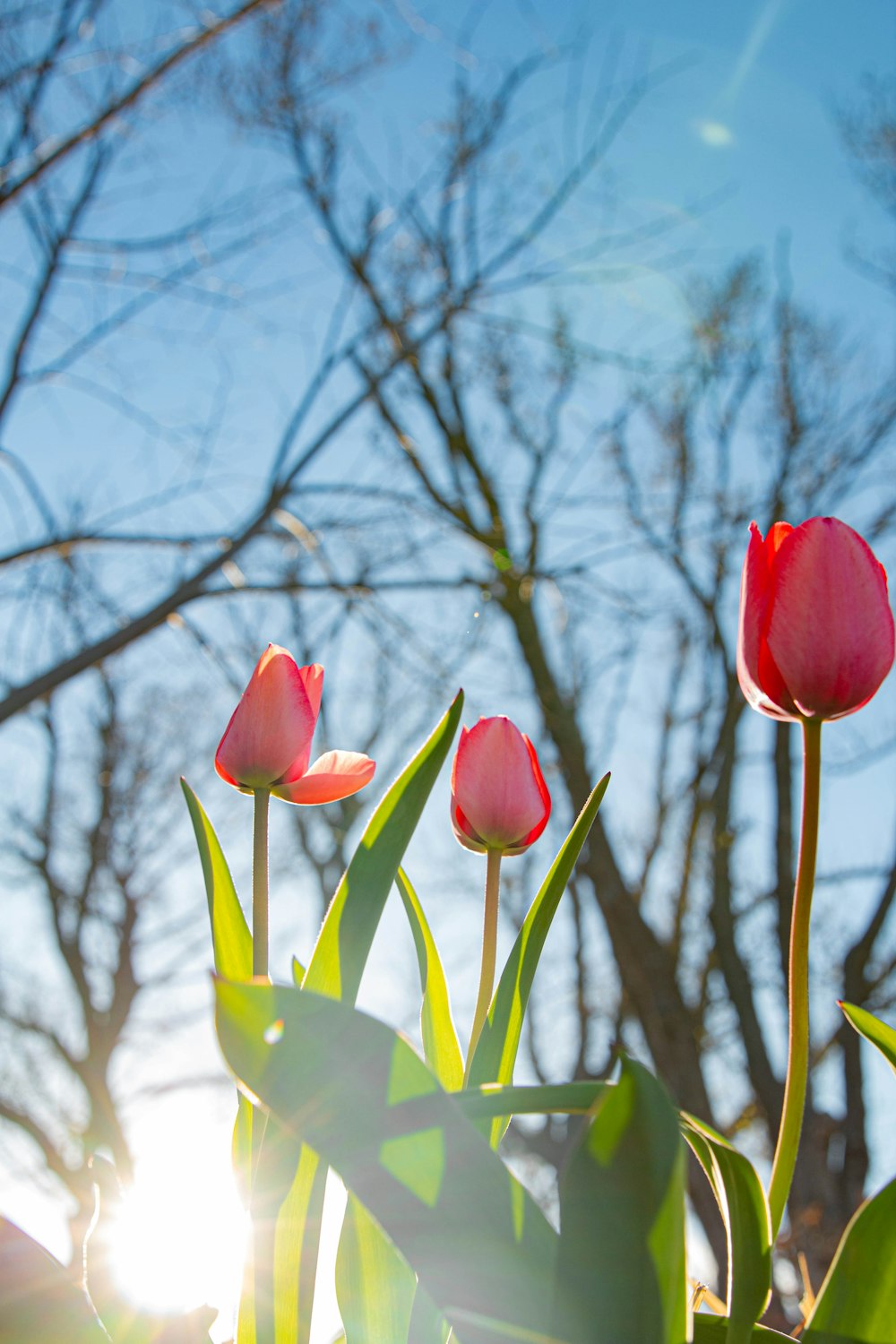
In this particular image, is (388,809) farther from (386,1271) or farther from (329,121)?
(329,121)

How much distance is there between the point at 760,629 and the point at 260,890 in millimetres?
245

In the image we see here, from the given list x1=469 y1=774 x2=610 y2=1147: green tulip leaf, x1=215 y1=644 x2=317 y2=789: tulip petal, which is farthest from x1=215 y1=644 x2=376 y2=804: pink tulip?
x1=469 y1=774 x2=610 y2=1147: green tulip leaf

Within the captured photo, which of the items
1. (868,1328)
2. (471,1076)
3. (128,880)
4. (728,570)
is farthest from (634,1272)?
(128,880)

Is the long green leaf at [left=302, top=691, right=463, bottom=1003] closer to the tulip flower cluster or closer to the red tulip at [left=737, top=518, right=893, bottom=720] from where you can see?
the tulip flower cluster

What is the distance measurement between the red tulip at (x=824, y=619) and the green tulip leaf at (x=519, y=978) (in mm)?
105

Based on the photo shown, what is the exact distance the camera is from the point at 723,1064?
521 cm

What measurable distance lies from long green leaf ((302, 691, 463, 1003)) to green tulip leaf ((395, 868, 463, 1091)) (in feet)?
0.36

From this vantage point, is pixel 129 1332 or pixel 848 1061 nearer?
pixel 129 1332

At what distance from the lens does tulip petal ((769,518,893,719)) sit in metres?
0.38

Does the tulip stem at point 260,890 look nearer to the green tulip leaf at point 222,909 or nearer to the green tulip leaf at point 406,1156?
the green tulip leaf at point 222,909

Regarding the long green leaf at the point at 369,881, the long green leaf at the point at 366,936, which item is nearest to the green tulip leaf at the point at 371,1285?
the long green leaf at the point at 366,936

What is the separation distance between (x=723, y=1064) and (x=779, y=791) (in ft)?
7.22

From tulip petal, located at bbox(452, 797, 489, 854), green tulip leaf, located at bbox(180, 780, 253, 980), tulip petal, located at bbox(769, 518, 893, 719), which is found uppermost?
tulip petal, located at bbox(769, 518, 893, 719)

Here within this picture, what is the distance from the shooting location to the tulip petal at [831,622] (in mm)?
382
